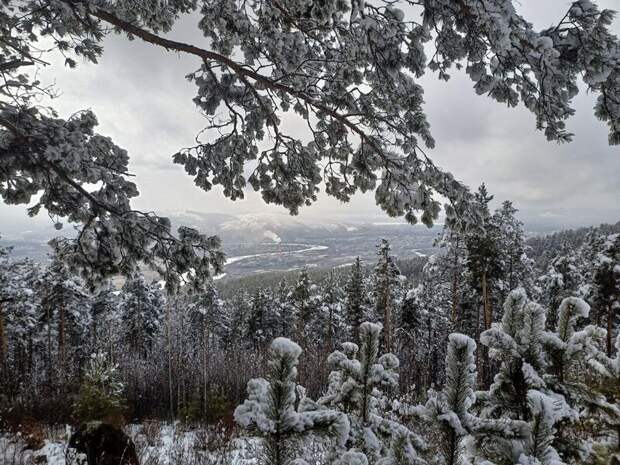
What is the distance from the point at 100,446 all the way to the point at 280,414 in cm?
612

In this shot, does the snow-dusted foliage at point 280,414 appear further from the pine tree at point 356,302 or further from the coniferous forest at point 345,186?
the pine tree at point 356,302

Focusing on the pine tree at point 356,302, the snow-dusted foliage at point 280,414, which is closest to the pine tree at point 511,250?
the pine tree at point 356,302

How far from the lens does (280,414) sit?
1.39 m

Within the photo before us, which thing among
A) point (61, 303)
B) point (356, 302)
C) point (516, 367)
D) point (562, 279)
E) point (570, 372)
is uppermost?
point (516, 367)

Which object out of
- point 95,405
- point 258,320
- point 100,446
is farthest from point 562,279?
point 100,446

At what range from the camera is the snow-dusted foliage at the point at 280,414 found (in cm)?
136

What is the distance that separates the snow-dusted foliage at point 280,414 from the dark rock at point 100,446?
566 centimetres

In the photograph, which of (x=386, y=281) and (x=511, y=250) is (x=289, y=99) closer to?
(x=386, y=281)

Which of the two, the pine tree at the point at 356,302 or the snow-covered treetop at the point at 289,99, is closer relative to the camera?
the snow-covered treetop at the point at 289,99

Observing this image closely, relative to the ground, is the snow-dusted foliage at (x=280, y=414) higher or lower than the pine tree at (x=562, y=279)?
higher

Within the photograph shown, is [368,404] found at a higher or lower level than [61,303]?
higher

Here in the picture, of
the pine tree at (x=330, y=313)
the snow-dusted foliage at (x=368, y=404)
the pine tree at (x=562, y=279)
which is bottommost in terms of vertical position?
the pine tree at (x=330, y=313)

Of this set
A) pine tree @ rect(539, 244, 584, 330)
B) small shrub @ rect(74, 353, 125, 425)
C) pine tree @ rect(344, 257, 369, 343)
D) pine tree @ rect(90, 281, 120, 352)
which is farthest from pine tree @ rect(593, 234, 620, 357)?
pine tree @ rect(90, 281, 120, 352)

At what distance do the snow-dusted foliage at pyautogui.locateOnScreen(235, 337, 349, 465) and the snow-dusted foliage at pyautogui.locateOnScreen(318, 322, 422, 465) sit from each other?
689 millimetres
